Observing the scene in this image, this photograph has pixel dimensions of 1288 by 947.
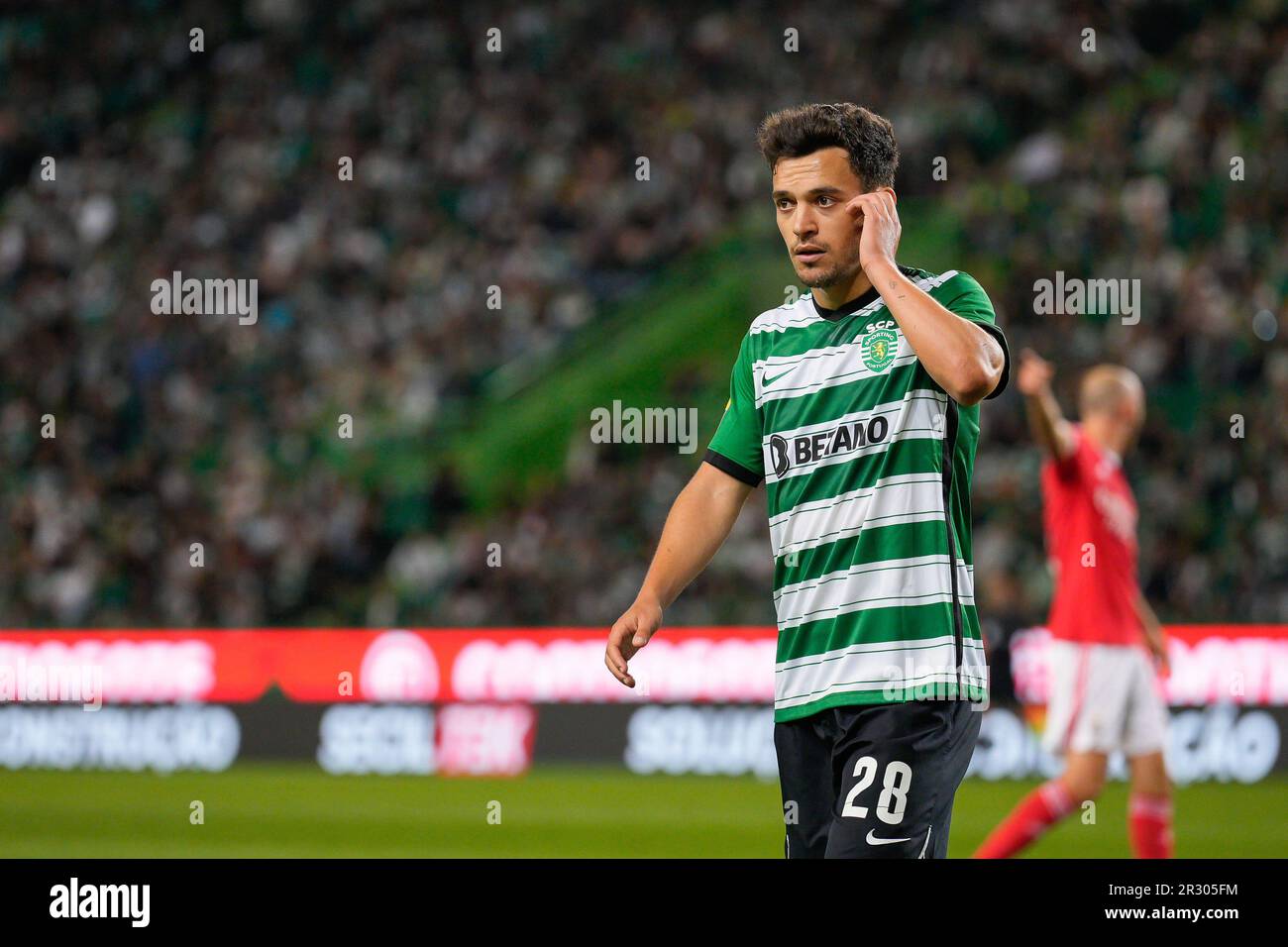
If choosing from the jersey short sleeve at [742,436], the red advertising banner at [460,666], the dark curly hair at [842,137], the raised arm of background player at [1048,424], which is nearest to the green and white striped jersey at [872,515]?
the jersey short sleeve at [742,436]

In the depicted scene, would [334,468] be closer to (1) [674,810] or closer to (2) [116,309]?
(2) [116,309]

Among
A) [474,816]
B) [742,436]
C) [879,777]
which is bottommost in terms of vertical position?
[474,816]

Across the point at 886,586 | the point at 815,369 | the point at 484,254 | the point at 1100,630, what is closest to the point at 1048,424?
the point at 1100,630

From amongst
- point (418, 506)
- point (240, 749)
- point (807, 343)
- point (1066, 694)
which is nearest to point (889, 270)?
point (807, 343)

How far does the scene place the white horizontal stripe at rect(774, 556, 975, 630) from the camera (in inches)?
130

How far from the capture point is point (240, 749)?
11094mm

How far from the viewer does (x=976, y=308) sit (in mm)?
3371

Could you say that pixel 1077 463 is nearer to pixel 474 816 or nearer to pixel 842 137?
pixel 842 137

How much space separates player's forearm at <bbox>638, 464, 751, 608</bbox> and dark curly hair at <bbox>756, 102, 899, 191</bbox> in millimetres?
689

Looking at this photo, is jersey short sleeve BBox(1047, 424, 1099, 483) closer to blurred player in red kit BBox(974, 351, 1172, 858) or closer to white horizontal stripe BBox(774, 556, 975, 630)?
blurred player in red kit BBox(974, 351, 1172, 858)

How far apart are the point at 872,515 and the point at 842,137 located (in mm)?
771

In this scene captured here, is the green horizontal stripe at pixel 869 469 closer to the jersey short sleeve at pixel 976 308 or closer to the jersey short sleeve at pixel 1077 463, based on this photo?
the jersey short sleeve at pixel 976 308
